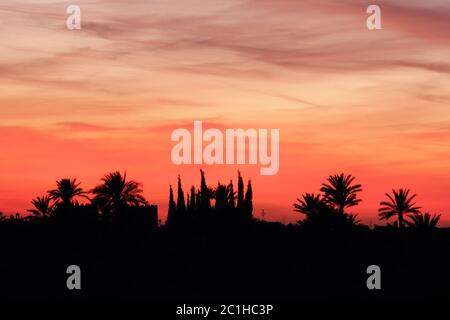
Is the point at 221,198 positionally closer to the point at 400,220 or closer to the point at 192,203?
the point at 192,203

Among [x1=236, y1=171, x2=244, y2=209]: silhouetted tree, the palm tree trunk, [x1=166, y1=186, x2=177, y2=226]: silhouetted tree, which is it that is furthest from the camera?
[x1=166, y1=186, x2=177, y2=226]: silhouetted tree

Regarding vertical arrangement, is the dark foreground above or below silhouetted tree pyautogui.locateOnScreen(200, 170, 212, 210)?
below

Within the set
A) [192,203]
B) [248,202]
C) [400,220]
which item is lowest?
[400,220]

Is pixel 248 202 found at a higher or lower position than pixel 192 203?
lower

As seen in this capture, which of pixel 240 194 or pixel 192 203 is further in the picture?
pixel 192 203

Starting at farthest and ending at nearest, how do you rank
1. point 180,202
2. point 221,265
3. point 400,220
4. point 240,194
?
A: point 180,202
point 240,194
point 400,220
point 221,265

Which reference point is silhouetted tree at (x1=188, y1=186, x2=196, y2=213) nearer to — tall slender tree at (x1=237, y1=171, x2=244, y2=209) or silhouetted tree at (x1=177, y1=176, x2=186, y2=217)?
silhouetted tree at (x1=177, y1=176, x2=186, y2=217)

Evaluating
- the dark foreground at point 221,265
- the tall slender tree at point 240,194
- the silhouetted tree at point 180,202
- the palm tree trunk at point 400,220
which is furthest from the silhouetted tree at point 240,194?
the palm tree trunk at point 400,220

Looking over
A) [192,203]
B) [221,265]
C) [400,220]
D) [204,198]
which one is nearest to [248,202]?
[204,198]

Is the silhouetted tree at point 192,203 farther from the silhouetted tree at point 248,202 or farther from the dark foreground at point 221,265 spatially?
the silhouetted tree at point 248,202

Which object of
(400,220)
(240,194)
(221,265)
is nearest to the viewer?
(221,265)

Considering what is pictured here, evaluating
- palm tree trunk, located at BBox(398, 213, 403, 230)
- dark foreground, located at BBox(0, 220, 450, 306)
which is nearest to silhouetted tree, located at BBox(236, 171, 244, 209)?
dark foreground, located at BBox(0, 220, 450, 306)
